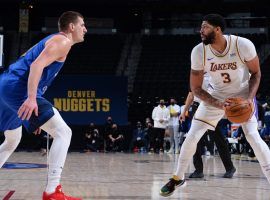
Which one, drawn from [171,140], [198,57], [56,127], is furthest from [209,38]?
[171,140]

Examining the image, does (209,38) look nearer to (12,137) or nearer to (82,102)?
(12,137)

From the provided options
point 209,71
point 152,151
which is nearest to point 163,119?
point 152,151

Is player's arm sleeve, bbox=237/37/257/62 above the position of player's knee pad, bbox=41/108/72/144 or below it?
above

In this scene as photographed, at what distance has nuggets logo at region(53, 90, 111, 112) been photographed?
53.4 ft

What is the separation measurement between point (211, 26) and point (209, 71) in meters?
0.44

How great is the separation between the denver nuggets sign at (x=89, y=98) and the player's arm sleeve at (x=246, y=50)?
11579 millimetres

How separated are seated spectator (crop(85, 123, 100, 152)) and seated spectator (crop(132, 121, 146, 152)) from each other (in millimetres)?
1152

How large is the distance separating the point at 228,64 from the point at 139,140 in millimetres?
11584

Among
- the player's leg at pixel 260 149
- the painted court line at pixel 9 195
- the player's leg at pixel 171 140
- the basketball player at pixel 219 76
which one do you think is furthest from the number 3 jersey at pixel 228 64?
the player's leg at pixel 171 140

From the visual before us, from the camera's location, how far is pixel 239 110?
4730 millimetres

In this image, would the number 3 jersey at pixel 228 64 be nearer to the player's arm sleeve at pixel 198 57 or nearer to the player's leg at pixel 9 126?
the player's arm sleeve at pixel 198 57

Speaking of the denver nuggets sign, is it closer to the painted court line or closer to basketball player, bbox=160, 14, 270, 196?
the painted court line

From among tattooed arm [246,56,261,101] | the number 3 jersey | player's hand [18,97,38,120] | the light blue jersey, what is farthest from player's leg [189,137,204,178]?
player's hand [18,97,38,120]

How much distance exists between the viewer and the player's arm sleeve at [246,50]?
487cm
